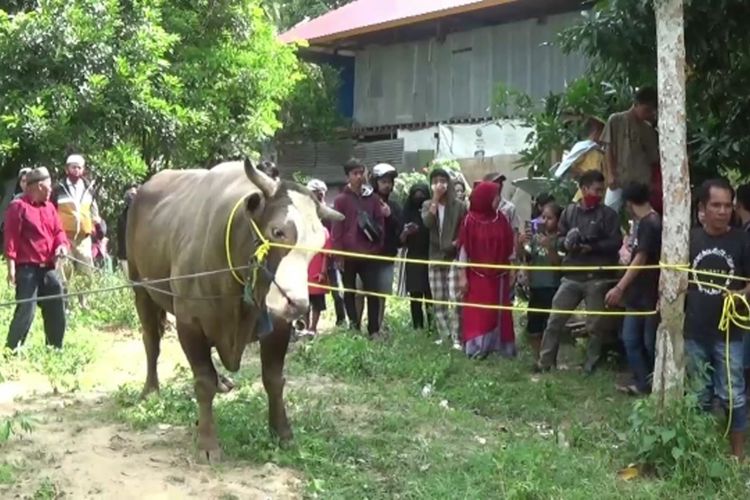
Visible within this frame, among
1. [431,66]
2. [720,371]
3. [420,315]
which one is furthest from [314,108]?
[720,371]

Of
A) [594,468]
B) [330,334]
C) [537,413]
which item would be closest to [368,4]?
[330,334]

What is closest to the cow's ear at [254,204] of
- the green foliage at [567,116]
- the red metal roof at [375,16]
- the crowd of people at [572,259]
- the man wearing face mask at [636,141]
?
the crowd of people at [572,259]

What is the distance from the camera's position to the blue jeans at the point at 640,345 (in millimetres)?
7750

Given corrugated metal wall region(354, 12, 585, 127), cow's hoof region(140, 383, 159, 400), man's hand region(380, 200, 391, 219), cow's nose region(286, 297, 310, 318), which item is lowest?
cow's hoof region(140, 383, 159, 400)

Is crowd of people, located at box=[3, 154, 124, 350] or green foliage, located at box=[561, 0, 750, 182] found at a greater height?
green foliage, located at box=[561, 0, 750, 182]

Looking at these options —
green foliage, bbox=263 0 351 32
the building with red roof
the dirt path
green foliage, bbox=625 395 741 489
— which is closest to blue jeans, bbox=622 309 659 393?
green foliage, bbox=625 395 741 489

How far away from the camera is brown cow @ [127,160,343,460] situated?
18.1 feet

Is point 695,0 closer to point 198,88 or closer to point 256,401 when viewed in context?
point 256,401

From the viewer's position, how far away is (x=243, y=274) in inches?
230

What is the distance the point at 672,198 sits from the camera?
19.0 feet

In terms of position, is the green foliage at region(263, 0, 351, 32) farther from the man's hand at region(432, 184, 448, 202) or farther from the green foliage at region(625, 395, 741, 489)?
the green foliage at region(625, 395, 741, 489)

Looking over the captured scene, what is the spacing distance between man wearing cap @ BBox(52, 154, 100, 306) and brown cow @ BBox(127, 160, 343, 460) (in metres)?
3.59

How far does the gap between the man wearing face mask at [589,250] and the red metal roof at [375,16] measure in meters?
10.5

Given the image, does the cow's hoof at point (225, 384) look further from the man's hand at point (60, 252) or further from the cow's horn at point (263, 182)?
the cow's horn at point (263, 182)
